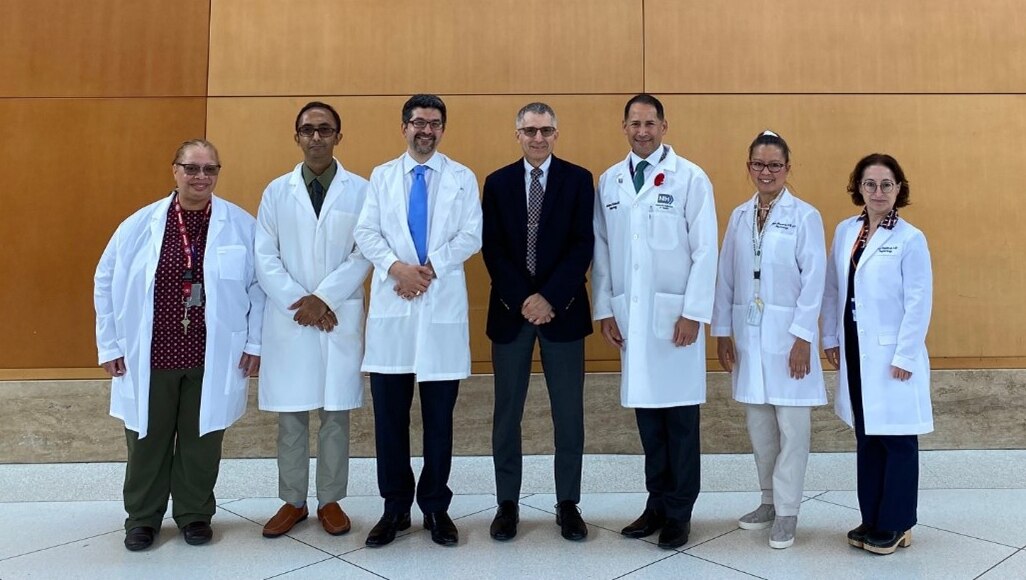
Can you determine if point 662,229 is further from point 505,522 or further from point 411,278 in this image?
point 505,522

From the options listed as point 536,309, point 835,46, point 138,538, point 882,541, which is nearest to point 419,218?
point 536,309

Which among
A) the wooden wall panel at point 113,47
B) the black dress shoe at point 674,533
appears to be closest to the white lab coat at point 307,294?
the black dress shoe at point 674,533

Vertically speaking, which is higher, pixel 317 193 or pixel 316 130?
pixel 316 130

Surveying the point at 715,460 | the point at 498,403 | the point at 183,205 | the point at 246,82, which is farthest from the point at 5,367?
the point at 715,460

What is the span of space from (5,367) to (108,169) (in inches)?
51.3

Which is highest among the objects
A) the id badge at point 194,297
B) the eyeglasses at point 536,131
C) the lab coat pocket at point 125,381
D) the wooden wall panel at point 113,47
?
the wooden wall panel at point 113,47

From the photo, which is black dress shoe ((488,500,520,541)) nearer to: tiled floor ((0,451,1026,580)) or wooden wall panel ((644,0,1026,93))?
tiled floor ((0,451,1026,580))

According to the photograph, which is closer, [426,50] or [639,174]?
[639,174]

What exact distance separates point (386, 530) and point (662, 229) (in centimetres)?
171

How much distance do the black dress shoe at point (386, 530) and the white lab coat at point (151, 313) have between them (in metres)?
0.79

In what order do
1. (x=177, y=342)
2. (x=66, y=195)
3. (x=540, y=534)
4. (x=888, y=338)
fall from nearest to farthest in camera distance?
(x=888, y=338)
(x=177, y=342)
(x=540, y=534)
(x=66, y=195)

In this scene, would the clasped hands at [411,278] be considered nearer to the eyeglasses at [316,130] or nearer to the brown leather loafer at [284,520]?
the eyeglasses at [316,130]

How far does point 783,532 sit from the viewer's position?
2.51 m

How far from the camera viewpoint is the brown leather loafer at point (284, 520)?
8.57 feet
